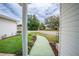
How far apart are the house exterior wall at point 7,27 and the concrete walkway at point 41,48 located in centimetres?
55

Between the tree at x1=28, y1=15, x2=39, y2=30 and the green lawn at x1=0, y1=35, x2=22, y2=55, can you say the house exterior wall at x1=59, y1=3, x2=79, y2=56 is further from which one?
the green lawn at x1=0, y1=35, x2=22, y2=55

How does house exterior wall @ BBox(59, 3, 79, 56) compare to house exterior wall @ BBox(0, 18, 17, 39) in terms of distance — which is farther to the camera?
house exterior wall @ BBox(59, 3, 79, 56)

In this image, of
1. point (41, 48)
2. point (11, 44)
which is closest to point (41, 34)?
point (41, 48)

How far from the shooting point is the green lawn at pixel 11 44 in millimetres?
3957

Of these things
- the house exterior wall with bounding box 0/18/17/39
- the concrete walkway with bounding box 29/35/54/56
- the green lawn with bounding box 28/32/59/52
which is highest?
the house exterior wall with bounding box 0/18/17/39

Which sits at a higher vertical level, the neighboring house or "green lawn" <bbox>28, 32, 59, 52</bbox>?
the neighboring house

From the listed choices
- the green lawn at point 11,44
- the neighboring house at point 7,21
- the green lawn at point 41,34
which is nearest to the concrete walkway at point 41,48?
the green lawn at point 41,34

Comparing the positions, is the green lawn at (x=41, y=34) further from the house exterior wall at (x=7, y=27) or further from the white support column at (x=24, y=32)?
the house exterior wall at (x=7, y=27)

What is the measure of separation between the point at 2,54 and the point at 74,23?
1.74 meters

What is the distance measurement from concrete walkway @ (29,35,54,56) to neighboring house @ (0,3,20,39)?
1.78 ft

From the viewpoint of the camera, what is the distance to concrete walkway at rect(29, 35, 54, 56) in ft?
13.0

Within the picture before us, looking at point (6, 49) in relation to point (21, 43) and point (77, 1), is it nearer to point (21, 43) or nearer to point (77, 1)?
point (21, 43)

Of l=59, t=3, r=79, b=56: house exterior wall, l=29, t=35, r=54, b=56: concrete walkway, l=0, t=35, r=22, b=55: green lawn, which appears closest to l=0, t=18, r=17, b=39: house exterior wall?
l=0, t=35, r=22, b=55: green lawn

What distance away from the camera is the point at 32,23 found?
3.98m
